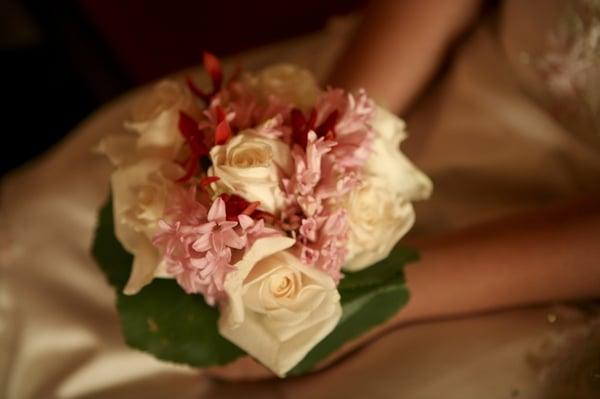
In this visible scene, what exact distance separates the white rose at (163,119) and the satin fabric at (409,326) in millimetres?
271

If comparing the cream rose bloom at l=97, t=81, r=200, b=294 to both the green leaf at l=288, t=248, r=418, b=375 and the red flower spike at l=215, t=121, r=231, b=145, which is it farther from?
the green leaf at l=288, t=248, r=418, b=375

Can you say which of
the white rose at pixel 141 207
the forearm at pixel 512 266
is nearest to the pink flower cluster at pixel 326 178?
the white rose at pixel 141 207

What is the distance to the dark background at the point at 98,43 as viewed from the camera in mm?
1175

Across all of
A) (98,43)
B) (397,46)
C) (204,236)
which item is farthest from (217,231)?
(98,43)

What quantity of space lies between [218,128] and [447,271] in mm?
327

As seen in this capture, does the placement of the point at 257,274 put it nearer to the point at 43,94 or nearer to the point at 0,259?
the point at 0,259

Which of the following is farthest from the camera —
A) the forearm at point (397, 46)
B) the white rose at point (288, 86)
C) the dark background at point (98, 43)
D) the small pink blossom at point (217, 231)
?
the dark background at point (98, 43)

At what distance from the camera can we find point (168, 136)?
512mm

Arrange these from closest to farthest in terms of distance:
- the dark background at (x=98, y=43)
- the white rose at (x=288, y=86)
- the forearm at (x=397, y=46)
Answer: the white rose at (x=288, y=86) < the forearm at (x=397, y=46) < the dark background at (x=98, y=43)

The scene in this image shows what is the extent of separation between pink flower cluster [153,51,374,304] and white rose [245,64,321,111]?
3cm

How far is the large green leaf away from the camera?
54 centimetres

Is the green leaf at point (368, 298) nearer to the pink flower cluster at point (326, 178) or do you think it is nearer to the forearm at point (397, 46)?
the pink flower cluster at point (326, 178)

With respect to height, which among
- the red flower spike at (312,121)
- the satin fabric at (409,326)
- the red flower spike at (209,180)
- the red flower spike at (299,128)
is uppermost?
the red flower spike at (312,121)

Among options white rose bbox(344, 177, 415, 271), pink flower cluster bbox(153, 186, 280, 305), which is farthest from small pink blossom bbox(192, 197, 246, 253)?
white rose bbox(344, 177, 415, 271)
